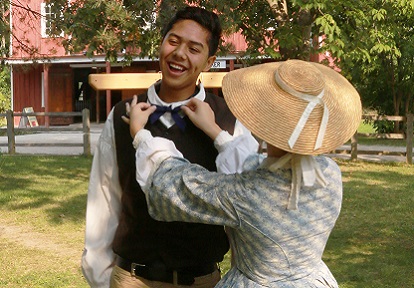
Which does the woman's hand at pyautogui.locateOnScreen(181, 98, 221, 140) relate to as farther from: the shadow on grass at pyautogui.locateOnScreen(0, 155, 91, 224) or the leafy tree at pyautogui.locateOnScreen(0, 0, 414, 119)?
the shadow on grass at pyautogui.locateOnScreen(0, 155, 91, 224)

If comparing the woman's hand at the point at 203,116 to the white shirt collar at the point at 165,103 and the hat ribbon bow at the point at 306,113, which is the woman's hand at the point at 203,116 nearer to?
the white shirt collar at the point at 165,103

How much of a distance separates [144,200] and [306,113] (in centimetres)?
75

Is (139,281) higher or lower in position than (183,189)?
lower

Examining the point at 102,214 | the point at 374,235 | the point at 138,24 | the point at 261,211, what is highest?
the point at 138,24

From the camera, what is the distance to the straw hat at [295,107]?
1970 mm

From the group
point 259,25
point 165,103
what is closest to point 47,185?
point 259,25

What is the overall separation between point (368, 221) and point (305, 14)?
13.5 feet

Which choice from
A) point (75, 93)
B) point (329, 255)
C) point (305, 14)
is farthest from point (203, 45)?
point (75, 93)

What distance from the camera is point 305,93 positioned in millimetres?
2014

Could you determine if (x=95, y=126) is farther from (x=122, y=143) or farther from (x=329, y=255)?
(x=122, y=143)

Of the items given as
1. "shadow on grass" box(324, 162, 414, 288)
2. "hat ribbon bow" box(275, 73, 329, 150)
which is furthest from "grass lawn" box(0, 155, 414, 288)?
"hat ribbon bow" box(275, 73, 329, 150)

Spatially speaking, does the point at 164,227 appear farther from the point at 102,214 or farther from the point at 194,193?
the point at 194,193

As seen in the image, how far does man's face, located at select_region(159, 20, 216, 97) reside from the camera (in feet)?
8.32

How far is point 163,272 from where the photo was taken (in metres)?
2.46
